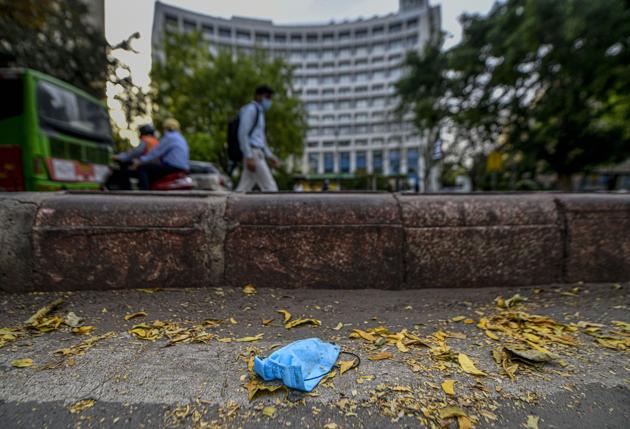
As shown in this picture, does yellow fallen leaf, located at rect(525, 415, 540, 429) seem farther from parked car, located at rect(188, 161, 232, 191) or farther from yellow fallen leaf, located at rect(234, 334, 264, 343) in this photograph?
parked car, located at rect(188, 161, 232, 191)

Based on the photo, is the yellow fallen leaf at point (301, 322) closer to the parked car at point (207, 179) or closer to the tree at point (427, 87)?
the parked car at point (207, 179)

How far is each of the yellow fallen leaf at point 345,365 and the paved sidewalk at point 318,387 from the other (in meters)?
0.04

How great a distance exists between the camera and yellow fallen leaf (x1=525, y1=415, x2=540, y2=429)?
95 centimetres

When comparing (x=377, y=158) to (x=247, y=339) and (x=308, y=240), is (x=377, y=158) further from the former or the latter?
(x=247, y=339)

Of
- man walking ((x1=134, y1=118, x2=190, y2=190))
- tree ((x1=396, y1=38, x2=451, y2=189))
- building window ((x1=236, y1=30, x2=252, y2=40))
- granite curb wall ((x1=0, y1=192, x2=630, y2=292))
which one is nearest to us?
granite curb wall ((x1=0, y1=192, x2=630, y2=292))

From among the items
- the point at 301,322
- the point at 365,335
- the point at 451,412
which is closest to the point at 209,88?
the point at 301,322

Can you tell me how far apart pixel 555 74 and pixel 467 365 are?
12057 millimetres

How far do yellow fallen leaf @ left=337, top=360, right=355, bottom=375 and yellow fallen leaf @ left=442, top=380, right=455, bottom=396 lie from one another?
1.10 feet

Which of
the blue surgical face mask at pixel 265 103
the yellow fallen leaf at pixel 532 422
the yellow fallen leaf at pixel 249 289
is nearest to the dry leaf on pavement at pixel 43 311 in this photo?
the yellow fallen leaf at pixel 249 289

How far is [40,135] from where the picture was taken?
5.09 meters

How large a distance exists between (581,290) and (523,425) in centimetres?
151

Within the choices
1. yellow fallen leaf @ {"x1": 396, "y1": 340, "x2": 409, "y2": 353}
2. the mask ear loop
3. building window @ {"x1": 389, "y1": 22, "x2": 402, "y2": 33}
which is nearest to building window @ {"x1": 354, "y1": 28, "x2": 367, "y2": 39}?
building window @ {"x1": 389, "y1": 22, "x2": 402, "y2": 33}

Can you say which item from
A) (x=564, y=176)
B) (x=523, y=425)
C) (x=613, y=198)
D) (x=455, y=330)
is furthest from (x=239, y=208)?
(x=564, y=176)

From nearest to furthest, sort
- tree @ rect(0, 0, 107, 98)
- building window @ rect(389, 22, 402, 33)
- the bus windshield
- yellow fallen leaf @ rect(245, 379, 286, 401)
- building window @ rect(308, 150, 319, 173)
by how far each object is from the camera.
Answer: yellow fallen leaf @ rect(245, 379, 286, 401)
the bus windshield
tree @ rect(0, 0, 107, 98)
building window @ rect(389, 22, 402, 33)
building window @ rect(308, 150, 319, 173)
